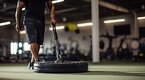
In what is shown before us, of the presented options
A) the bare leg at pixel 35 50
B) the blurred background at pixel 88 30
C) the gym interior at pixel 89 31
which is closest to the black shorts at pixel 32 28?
the bare leg at pixel 35 50

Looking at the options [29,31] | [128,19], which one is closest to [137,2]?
[128,19]

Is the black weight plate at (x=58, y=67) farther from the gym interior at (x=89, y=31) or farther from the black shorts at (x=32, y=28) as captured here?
the gym interior at (x=89, y=31)

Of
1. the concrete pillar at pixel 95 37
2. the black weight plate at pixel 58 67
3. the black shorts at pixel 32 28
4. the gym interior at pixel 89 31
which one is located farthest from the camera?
the gym interior at pixel 89 31

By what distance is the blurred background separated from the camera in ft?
48.9

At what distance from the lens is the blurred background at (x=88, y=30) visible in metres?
14.9

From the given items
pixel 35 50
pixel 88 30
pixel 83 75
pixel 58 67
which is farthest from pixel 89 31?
pixel 83 75

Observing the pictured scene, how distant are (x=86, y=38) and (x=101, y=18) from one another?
200 cm

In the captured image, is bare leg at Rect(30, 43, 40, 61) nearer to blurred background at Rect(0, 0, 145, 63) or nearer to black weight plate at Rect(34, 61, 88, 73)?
black weight plate at Rect(34, 61, 88, 73)

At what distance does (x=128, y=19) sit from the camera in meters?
18.0

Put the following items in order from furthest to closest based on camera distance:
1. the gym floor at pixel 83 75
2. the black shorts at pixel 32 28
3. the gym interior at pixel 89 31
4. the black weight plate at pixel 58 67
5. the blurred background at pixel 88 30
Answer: the blurred background at pixel 88 30 → the gym interior at pixel 89 31 → the black shorts at pixel 32 28 → the black weight plate at pixel 58 67 → the gym floor at pixel 83 75

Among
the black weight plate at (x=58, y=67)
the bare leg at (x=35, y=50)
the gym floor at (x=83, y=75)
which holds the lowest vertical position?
the gym floor at (x=83, y=75)

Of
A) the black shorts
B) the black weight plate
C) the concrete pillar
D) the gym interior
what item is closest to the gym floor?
the black weight plate

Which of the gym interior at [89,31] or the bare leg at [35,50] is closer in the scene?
the bare leg at [35,50]

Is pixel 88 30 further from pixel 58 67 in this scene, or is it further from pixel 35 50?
pixel 58 67
